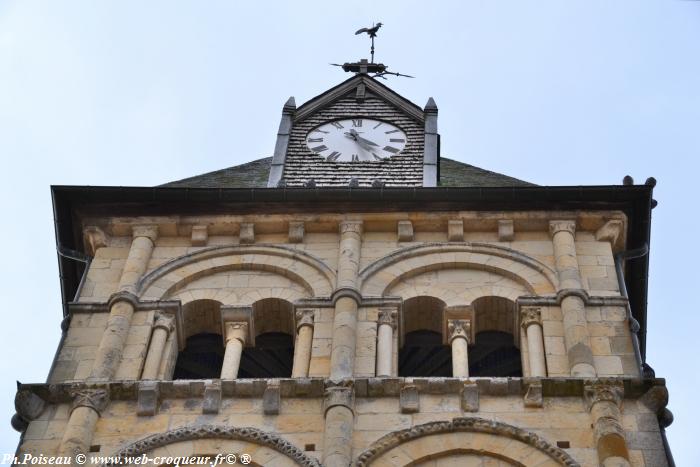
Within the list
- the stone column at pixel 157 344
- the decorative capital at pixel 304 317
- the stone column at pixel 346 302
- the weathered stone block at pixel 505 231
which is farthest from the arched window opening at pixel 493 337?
the stone column at pixel 157 344

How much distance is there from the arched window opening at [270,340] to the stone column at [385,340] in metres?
1.70

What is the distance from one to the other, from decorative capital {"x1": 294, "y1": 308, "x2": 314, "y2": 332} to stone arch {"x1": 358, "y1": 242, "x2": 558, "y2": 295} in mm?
1083

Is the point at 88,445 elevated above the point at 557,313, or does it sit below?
below

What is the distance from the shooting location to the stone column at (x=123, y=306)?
2909 cm

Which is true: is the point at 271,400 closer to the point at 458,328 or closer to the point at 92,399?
the point at 92,399

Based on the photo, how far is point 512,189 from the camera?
109ft

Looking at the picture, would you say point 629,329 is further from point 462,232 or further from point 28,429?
point 28,429

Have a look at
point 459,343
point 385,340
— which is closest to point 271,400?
point 385,340

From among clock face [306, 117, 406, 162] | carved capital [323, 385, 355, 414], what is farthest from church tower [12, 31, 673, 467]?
clock face [306, 117, 406, 162]

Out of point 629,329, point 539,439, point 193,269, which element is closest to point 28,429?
point 193,269

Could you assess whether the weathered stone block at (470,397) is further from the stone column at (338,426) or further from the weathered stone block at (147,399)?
the weathered stone block at (147,399)

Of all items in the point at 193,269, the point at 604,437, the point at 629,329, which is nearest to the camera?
the point at 604,437

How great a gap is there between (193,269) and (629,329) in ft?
25.9

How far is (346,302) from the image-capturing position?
1195 inches
